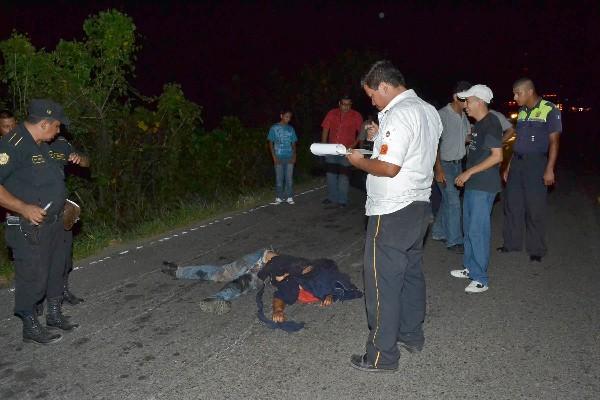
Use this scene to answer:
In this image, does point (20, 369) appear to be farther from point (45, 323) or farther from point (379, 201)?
point (379, 201)

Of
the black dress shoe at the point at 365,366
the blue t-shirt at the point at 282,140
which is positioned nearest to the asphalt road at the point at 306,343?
the black dress shoe at the point at 365,366

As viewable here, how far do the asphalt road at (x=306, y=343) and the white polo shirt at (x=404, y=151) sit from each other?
49.5 inches

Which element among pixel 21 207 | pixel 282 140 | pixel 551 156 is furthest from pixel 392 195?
pixel 282 140

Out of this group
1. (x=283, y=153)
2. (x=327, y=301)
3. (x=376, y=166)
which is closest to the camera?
(x=376, y=166)

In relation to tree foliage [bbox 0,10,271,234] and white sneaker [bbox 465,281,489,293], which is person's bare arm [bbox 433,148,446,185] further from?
tree foliage [bbox 0,10,271,234]

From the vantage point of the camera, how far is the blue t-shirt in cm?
1123

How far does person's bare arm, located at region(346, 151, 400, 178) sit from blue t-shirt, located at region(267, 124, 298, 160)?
285 inches

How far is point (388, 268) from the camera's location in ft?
13.9

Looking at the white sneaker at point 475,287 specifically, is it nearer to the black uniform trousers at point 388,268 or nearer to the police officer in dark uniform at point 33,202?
the black uniform trousers at point 388,268

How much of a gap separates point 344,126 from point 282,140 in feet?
3.99

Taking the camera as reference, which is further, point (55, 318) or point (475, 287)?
point (475, 287)

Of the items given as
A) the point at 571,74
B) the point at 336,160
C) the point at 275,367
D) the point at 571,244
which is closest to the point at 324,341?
the point at 275,367

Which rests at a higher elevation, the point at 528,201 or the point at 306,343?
the point at 528,201

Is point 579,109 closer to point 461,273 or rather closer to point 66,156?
point 461,273
